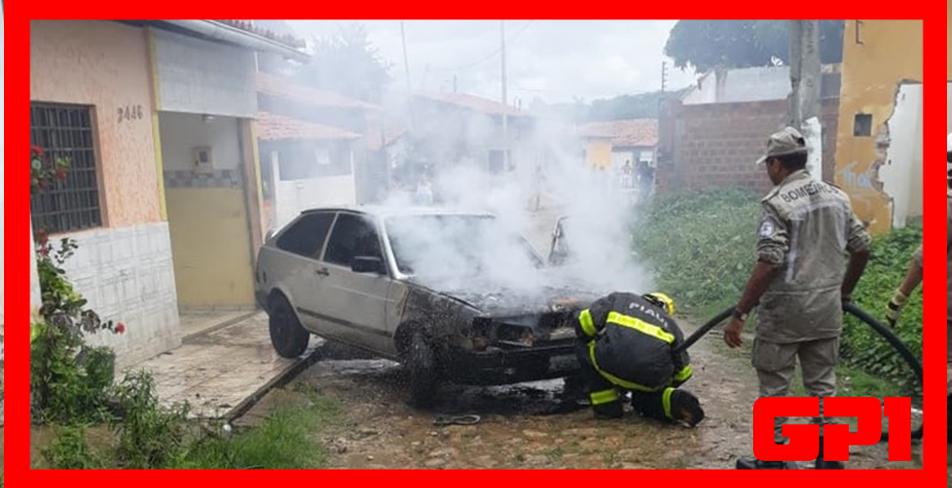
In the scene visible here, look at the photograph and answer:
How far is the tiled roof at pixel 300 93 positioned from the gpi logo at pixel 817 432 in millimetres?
6860

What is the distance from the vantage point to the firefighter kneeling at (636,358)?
4.65 m

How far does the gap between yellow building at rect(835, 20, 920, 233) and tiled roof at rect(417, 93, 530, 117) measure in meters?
4.09

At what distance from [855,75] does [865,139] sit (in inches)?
28.8

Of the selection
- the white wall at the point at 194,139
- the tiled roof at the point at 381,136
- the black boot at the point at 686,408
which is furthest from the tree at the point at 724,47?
the black boot at the point at 686,408

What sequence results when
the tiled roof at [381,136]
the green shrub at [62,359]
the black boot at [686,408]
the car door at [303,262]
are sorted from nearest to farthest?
the black boot at [686,408] < the green shrub at [62,359] < the car door at [303,262] < the tiled roof at [381,136]

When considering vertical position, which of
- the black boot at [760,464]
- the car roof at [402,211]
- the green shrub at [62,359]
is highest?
the car roof at [402,211]

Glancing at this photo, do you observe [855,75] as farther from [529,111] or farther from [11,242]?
[11,242]

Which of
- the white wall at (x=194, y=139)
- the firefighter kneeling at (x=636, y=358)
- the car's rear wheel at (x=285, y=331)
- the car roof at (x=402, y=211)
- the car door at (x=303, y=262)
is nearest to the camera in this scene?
the firefighter kneeling at (x=636, y=358)

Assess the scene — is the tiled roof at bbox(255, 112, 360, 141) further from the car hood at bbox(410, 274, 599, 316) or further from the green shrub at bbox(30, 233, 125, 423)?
the car hood at bbox(410, 274, 599, 316)

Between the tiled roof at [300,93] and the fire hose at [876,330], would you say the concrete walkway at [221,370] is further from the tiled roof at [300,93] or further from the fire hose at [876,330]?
the fire hose at [876,330]

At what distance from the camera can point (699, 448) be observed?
15.0 ft

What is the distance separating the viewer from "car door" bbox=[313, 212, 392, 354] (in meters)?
5.89

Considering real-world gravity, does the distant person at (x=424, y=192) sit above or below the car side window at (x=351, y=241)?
above

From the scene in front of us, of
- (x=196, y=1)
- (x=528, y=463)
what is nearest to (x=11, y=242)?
(x=196, y=1)
